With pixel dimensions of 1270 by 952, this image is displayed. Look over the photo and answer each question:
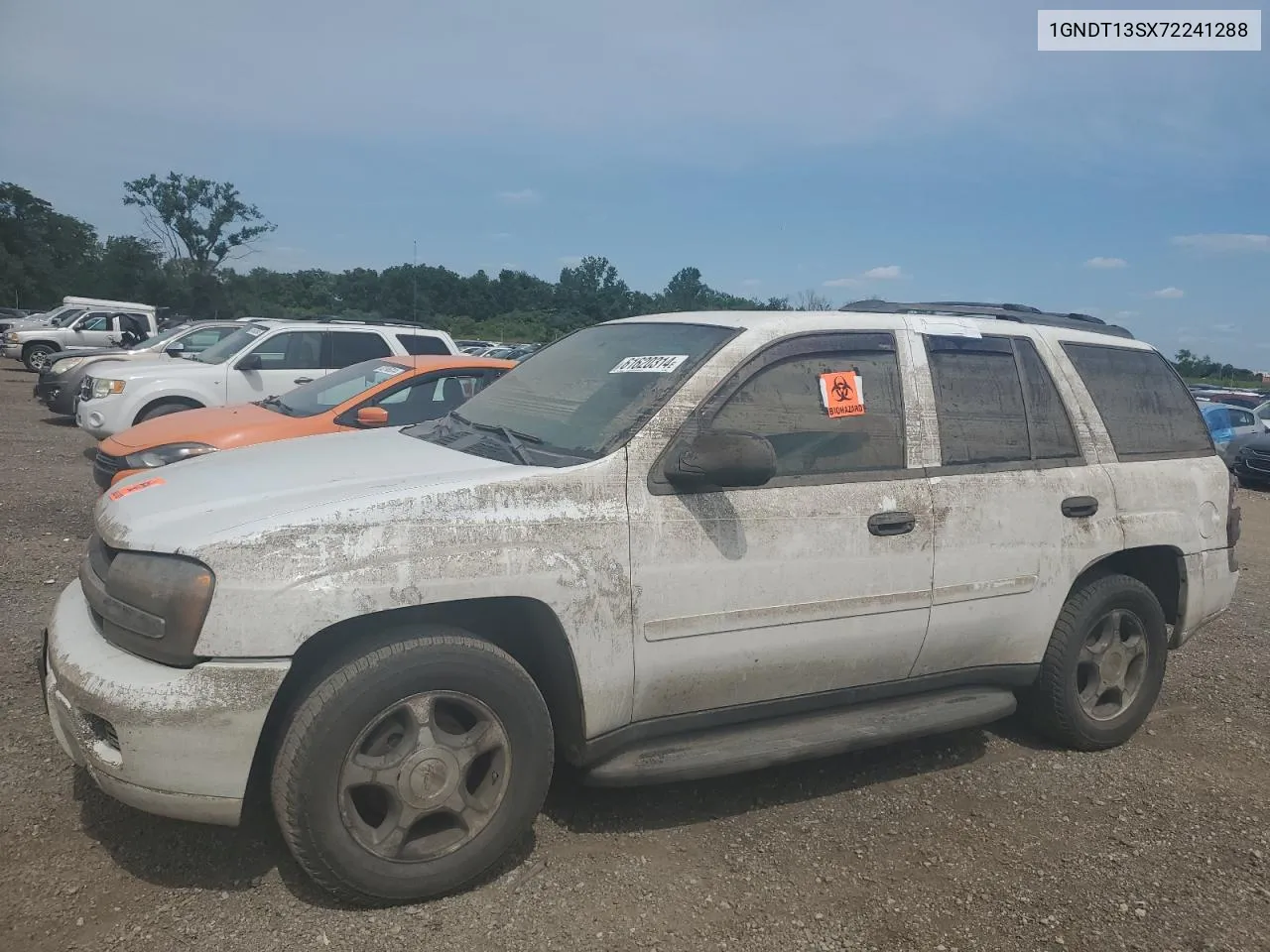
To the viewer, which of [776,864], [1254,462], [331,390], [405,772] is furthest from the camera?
[1254,462]

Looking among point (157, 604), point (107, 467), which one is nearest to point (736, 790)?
point (157, 604)

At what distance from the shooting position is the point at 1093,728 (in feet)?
13.6

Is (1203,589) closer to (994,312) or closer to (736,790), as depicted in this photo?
(994,312)

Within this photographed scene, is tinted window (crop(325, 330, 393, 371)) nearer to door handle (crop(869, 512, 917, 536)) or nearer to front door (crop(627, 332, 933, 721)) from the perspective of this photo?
front door (crop(627, 332, 933, 721))

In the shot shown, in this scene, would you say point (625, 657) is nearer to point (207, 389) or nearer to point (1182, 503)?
point (1182, 503)

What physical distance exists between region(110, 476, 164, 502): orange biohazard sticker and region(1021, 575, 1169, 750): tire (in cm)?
354

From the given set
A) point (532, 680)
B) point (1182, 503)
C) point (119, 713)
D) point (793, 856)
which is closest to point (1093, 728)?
point (1182, 503)

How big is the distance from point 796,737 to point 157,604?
210cm

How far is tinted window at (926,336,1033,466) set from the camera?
3727 millimetres

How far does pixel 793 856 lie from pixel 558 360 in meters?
2.16

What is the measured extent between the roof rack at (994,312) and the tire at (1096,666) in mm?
1220

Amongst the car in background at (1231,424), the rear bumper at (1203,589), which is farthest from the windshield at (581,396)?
the car in background at (1231,424)

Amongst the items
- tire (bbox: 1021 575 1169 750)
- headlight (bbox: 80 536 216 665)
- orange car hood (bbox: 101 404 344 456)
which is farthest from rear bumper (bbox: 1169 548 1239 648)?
orange car hood (bbox: 101 404 344 456)

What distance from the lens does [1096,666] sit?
4168 mm
